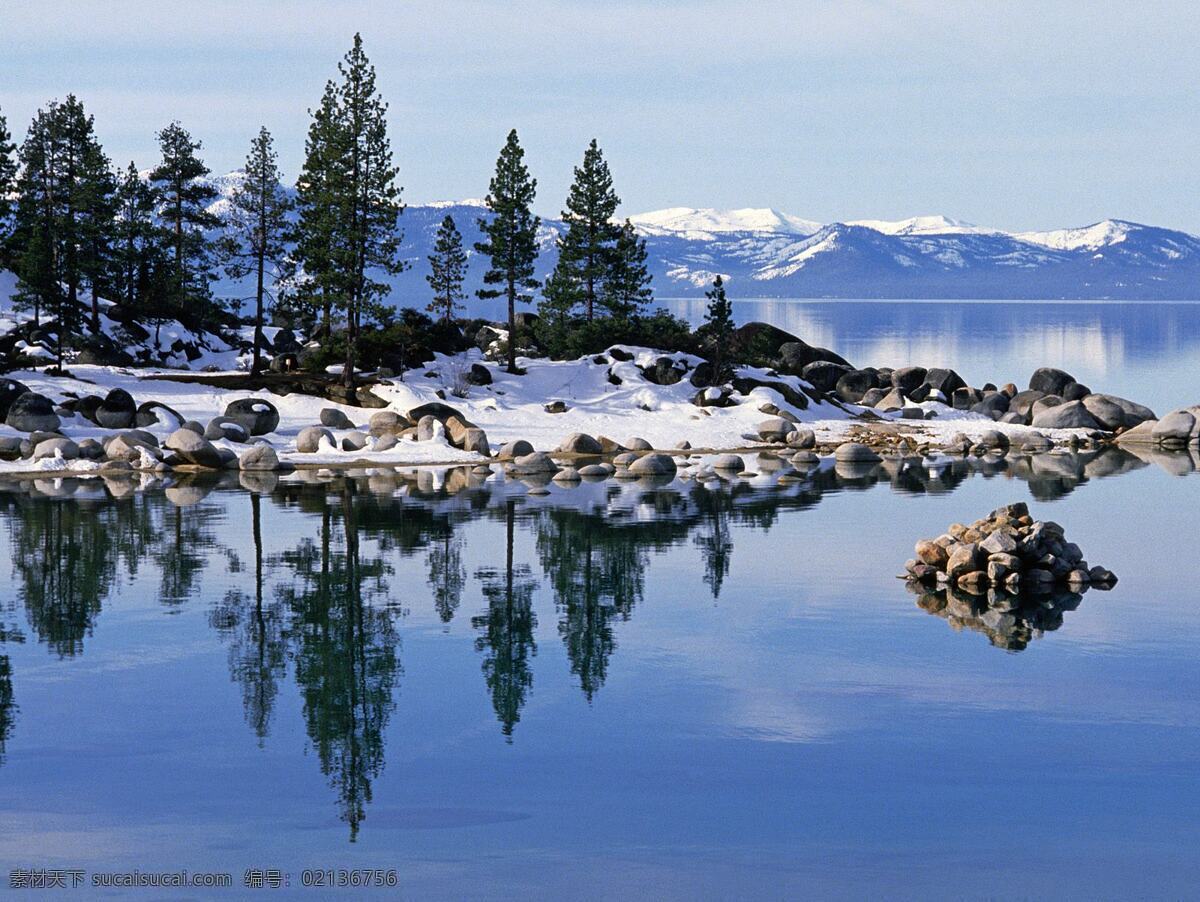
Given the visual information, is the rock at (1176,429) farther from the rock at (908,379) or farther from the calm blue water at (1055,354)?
the rock at (908,379)

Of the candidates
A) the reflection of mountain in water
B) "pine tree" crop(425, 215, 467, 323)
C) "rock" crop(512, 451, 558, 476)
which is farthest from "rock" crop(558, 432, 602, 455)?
"pine tree" crop(425, 215, 467, 323)

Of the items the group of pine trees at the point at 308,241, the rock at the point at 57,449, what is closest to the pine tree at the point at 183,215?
the group of pine trees at the point at 308,241

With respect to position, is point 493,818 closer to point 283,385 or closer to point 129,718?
point 129,718

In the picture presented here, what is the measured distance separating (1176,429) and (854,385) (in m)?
17.0

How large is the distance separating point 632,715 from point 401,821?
13.9ft

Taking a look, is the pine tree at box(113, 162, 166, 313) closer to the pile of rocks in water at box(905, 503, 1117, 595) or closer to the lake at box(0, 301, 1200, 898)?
the lake at box(0, 301, 1200, 898)

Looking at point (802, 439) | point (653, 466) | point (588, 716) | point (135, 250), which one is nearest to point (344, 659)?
point (588, 716)

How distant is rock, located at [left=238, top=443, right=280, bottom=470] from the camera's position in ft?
145

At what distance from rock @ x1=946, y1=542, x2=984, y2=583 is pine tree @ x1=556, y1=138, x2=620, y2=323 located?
4155 centimetres

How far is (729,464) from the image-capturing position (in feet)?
147

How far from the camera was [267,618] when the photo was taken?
22.6 metres

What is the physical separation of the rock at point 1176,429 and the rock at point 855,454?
13061 mm

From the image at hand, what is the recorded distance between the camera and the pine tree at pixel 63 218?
198 feet

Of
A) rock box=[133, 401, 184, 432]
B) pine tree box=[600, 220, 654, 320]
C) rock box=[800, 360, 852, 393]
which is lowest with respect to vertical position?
rock box=[133, 401, 184, 432]
